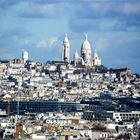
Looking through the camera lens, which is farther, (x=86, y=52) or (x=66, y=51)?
(x=66, y=51)

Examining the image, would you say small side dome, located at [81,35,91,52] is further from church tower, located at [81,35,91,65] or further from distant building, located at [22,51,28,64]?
distant building, located at [22,51,28,64]

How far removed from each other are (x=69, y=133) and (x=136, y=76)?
82810 mm

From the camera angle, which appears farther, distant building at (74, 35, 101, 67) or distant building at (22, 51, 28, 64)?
distant building at (22, 51, 28, 64)

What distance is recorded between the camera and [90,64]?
490 feet

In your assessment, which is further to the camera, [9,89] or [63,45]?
[63,45]

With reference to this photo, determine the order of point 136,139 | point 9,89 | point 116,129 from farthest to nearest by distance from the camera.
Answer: point 9,89 < point 116,129 < point 136,139

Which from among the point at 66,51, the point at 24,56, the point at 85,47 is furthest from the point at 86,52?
the point at 24,56

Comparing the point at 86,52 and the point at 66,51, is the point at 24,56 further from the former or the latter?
the point at 86,52

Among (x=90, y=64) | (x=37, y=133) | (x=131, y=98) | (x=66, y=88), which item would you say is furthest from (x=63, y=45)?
(x=37, y=133)

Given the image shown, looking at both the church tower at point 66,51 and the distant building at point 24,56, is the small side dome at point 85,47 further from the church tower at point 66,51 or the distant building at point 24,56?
the distant building at point 24,56

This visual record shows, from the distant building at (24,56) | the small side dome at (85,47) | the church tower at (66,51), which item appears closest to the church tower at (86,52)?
the small side dome at (85,47)

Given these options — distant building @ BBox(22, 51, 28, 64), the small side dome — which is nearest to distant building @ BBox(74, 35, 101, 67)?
the small side dome

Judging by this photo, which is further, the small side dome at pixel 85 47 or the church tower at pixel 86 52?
the small side dome at pixel 85 47

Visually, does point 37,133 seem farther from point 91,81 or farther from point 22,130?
point 91,81
